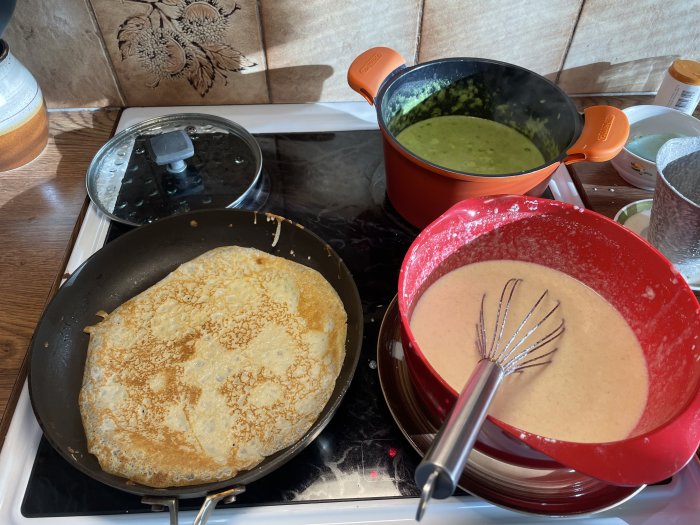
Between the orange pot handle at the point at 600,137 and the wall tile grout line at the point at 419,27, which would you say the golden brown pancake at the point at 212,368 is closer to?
the orange pot handle at the point at 600,137

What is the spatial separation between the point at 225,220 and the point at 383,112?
0.34 meters

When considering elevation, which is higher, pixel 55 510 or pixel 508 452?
pixel 508 452

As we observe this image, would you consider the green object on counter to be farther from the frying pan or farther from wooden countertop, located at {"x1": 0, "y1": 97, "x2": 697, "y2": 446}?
the frying pan

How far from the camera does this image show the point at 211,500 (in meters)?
0.63

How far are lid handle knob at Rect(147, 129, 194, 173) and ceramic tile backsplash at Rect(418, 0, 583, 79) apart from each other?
20.8 inches

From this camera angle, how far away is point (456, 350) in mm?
744

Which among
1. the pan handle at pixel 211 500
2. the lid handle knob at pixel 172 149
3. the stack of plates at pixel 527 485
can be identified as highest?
the lid handle knob at pixel 172 149

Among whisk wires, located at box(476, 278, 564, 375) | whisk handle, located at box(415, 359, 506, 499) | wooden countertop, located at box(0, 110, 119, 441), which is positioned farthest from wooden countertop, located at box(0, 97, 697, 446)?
whisk handle, located at box(415, 359, 506, 499)

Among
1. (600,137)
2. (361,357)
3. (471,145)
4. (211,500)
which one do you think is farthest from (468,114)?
(211,500)

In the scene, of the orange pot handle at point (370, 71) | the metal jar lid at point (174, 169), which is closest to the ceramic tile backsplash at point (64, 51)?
the metal jar lid at point (174, 169)

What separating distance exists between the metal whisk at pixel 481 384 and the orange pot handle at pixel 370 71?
0.41 metres

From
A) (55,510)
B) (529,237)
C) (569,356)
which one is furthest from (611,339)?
(55,510)

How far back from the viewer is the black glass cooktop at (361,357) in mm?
688

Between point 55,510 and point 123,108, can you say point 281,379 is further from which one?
point 123,108
